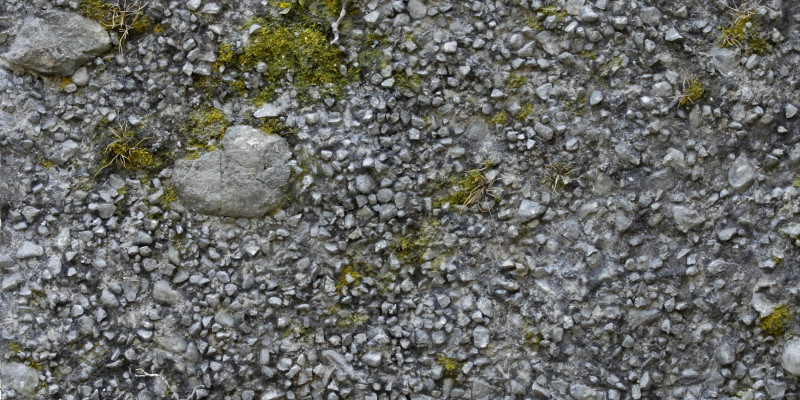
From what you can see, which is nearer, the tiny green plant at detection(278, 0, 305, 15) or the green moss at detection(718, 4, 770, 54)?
the green moss at detection(718, 4, 770, 54)

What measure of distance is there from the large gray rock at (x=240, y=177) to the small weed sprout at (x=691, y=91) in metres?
1.78

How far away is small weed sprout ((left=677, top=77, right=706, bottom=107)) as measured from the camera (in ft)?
11.8

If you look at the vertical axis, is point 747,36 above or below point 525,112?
above

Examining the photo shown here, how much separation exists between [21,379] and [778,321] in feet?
11.0

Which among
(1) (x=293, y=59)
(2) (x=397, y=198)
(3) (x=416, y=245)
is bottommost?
(3) (x=416, y=245)

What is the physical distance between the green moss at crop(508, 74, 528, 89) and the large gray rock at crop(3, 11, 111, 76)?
6.02 ft

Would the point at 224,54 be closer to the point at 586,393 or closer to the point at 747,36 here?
the point at 586,393

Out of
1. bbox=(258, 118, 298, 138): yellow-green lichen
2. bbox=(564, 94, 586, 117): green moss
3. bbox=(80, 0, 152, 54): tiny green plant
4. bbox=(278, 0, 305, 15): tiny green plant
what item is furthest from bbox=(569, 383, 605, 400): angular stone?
bbox=(80, 0, 152, 54): tiny green plant

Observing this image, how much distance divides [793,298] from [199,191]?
2.66m

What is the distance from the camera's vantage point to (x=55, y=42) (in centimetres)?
365

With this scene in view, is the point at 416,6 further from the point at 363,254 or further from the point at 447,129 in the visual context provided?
the point at 363,254

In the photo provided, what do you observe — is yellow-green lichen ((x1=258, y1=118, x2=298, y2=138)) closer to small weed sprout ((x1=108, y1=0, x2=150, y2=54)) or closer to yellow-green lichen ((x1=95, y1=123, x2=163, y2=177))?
yellow-green lichen ((x1=95, y1=123, x2=163, y2=177))

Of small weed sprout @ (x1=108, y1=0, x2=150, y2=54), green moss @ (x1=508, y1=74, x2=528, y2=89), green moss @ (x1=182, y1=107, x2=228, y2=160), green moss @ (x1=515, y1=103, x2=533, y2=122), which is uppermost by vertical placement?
small weed sprout @ (x1=108, y1=0, x2=150, y2=54)

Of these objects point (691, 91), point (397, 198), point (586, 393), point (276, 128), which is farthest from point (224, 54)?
point (586, 393)
